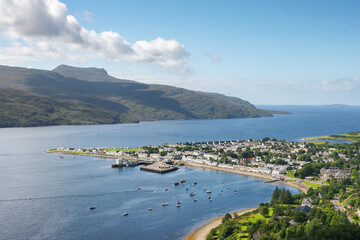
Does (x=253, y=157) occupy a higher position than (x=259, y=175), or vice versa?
(x=253, y=157)

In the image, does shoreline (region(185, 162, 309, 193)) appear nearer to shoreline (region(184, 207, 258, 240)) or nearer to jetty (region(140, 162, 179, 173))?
jetty (region(140, 162, 179, 173))

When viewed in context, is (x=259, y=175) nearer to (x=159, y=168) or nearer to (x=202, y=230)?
(x=159, y=168)

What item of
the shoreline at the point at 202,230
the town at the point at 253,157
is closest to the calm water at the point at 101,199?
the shoreline at the point at 202,230

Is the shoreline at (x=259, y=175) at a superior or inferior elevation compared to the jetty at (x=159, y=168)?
inferior

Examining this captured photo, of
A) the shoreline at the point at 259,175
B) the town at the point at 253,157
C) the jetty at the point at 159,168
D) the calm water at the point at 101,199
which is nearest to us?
the calm water at the point at 101,199

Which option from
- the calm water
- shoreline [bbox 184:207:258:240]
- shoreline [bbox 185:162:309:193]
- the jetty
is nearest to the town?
the jetty

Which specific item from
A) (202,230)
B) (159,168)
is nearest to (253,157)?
(159,168)

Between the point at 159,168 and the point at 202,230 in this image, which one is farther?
the point at 159,168

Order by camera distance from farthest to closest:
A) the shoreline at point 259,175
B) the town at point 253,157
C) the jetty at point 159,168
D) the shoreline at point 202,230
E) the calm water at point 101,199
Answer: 1. the jetty at point 159,168
2. the town at point 253,157
3. the shoreline at point 259,175
4. the calm water at point 101,199
5. the shoreline at point 202,230

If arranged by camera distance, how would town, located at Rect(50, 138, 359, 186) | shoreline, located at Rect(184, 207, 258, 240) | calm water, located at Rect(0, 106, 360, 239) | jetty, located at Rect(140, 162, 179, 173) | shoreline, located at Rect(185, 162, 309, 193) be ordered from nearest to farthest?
shoreline, located at Rect(184, 207, 258, 240) < calm water, located at Rect(0, 106, 360, 239) < shoreline, located at Rect(185, 162, 309, 193) < town, located at Rect(50, 138, 359, 186) < jetty, located at Rect(140, 162, 179, 173)

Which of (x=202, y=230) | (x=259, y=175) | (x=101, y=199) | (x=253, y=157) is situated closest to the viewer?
(x=202, y=230)

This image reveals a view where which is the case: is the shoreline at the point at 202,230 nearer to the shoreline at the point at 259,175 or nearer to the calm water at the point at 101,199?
the calm water at the point at 101,199

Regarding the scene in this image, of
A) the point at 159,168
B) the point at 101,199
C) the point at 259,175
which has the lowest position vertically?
the point at 101,199
